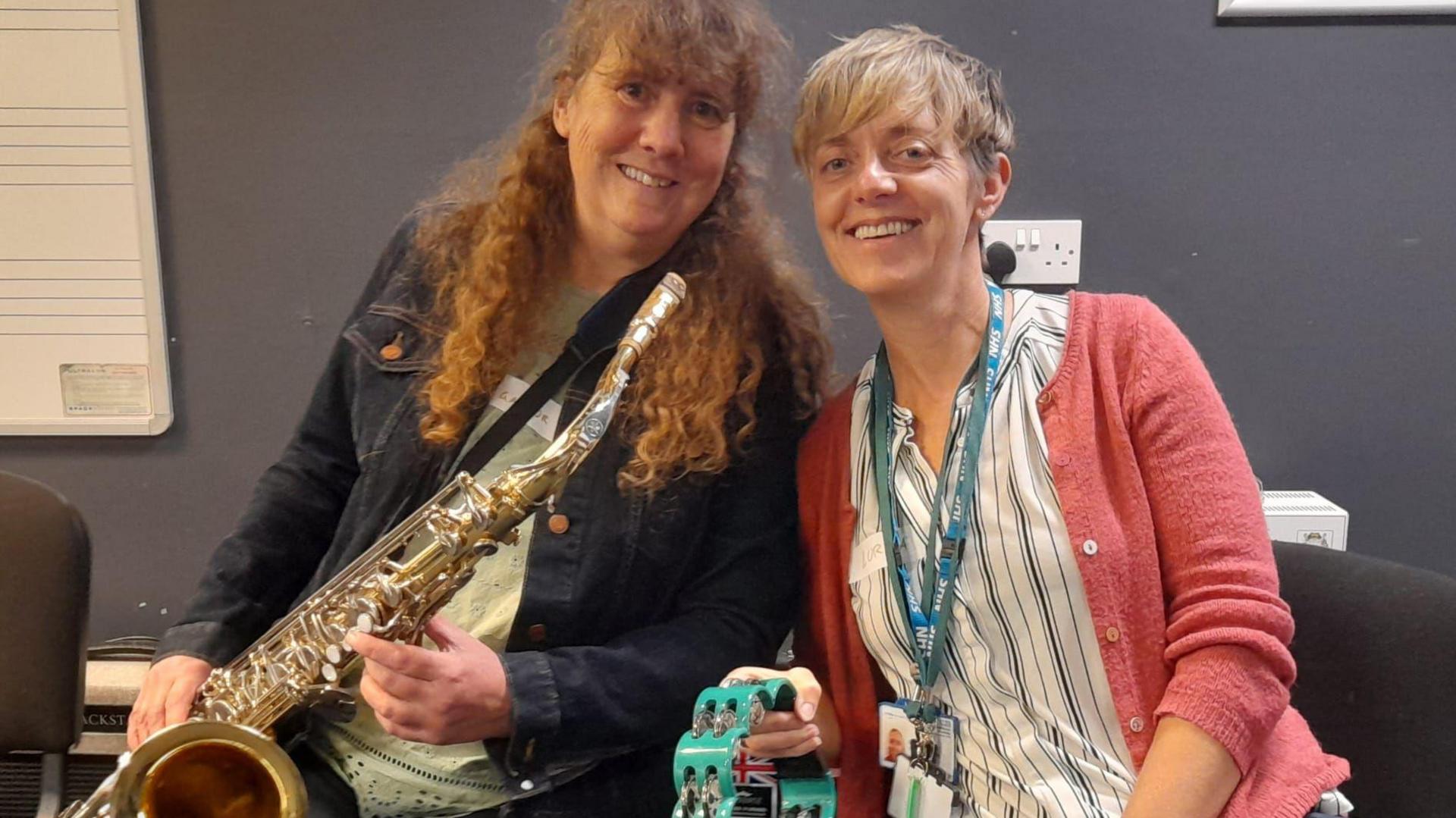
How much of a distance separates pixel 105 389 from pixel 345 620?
3.41 feet

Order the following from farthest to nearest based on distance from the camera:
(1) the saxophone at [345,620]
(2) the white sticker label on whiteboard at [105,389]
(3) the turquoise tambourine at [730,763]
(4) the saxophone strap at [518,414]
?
(2) the white sticker label on whiteboard at [105,389] < (4) the saxophone strap at [518,414] < (1) the saxophone at [345,620] < (3) the turquoise tambourine at [730,763]

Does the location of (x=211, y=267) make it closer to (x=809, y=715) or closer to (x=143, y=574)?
(x=143, y=574)

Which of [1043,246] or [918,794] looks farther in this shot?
[1043,246]

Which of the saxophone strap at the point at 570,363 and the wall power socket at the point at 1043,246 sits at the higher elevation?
the wall power socket at the point at 1043,246

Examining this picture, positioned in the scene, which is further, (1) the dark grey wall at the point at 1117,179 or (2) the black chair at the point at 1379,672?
(1) the dark grey wall at the point at 1117,179

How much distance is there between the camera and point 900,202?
1108 mm

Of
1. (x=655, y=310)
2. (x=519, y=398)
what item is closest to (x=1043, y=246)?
(x=655, y=310)

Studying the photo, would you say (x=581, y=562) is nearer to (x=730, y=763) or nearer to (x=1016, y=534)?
(x=730, y=763)

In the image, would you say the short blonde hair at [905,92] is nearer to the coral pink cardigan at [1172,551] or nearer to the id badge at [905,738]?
the coral pink cardigan at [1172,551]

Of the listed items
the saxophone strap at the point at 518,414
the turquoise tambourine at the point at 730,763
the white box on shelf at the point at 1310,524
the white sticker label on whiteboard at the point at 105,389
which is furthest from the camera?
the white sticker label on whiteboard at the point at 105,389

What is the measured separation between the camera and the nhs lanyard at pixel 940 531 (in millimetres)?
1133

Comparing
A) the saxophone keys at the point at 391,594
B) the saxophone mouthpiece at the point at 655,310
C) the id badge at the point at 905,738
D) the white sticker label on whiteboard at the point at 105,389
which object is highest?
the saxophone mouthpiece at the point at 655,310

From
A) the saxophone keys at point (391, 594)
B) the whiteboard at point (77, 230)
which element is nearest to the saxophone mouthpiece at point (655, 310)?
the saxophone keys at point (391, 594)

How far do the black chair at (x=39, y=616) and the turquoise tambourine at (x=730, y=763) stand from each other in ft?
3.02
